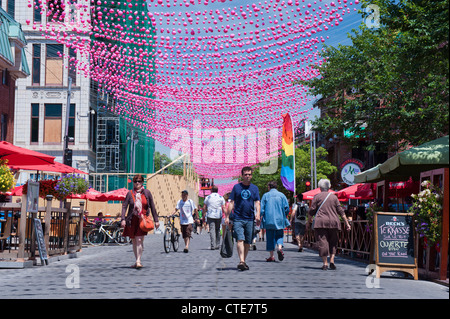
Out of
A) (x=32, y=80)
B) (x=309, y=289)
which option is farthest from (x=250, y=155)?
(x=309, y=289)

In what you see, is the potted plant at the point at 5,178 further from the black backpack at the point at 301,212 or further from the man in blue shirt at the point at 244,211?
the black backpack at the point at 301,212

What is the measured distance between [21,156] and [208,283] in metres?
9.19

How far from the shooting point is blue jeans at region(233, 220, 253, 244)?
12.2 m

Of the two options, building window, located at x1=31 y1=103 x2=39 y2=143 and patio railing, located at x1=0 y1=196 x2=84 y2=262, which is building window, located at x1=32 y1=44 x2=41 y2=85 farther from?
patio railing, located at x1=0 y1=196 x2=84 y2=262

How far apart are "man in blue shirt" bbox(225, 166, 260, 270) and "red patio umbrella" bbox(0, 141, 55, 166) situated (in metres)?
6.46

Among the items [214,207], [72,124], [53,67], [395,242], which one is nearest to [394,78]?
[214,207]

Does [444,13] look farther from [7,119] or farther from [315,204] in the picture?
Result: [7,119]

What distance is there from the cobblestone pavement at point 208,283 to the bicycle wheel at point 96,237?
43.2 ft

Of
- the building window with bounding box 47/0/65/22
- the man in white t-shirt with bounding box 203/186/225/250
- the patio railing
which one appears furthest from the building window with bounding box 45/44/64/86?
the man in white t-shirt with bounding box 203/186/225/250

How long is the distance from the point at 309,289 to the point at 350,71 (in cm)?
2013

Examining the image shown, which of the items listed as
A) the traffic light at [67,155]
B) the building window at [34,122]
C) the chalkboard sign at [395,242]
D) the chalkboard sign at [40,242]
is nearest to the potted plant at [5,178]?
the chalkboard sign at [40,242]

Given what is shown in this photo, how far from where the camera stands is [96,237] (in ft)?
87.9
